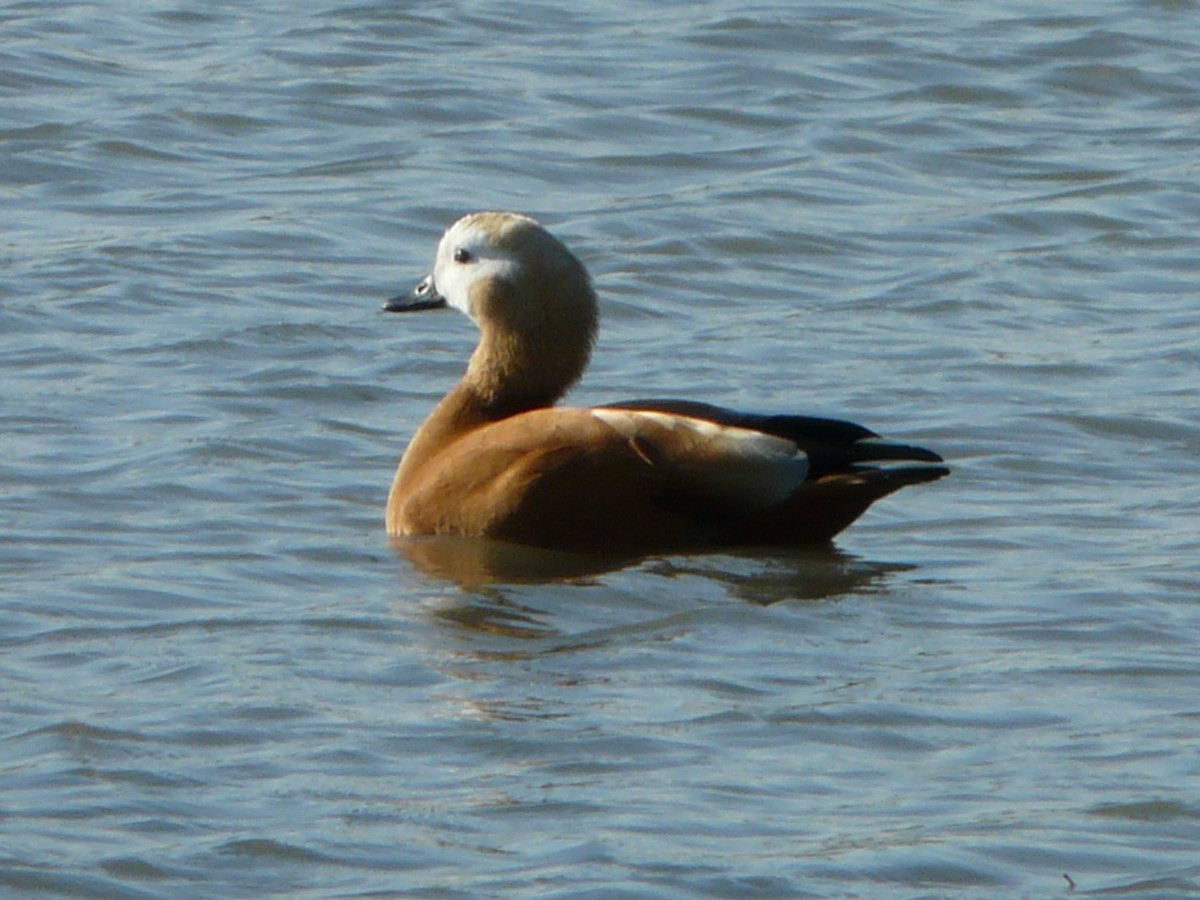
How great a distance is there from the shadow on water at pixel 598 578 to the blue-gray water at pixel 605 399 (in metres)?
0.03

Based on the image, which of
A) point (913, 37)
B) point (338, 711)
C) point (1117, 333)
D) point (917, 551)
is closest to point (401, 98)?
point (913, 37)

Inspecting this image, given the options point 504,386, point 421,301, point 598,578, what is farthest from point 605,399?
point 598,578

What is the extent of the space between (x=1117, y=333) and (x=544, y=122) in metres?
3.98

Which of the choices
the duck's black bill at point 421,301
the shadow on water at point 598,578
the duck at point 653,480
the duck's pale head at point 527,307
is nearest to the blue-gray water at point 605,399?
the shadow on water at point 598,578

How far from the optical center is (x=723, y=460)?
8.16m

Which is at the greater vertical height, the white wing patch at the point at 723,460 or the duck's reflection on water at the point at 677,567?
the white wing patch at the point at 723,460

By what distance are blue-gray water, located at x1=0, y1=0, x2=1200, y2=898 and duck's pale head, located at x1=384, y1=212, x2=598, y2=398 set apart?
0.62 metres

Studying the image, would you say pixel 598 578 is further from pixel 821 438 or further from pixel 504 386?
pixel 504 386

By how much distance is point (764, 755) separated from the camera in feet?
20.6

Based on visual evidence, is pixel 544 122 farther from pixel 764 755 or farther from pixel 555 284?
pixel 764 755

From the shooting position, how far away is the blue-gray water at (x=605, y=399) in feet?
19.1

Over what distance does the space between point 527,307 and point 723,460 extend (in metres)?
1.09

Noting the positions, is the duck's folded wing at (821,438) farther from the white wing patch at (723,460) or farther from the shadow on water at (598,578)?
the shadow on water at (598,578)

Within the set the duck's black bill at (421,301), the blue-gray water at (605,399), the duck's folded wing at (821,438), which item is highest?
the duck's black bill at (421,301)
